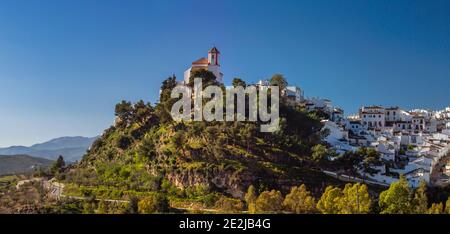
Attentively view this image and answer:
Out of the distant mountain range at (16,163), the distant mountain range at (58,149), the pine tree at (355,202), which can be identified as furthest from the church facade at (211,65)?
the distant mountain range at (58,149)

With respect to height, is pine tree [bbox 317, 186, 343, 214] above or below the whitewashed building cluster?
below

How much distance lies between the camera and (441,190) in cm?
2675

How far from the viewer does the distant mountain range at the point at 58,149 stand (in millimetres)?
123175

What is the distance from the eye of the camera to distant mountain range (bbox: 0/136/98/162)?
123175 mm

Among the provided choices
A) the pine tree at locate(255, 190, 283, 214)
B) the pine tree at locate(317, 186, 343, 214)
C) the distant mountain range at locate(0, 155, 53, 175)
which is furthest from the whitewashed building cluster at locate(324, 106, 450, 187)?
the distant mountain range at locate(0, 155, 53, 175)

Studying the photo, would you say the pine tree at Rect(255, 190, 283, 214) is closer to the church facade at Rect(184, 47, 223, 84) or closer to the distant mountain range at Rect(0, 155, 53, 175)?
the church facade at Rect(184, 47, 223, 84)

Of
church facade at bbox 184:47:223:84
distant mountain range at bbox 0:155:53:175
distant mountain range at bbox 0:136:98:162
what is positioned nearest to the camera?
church facade at bbox 184:47:223:84

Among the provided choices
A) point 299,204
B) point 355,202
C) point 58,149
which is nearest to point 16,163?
point 299,204

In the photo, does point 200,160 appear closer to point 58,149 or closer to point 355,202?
point 355,202

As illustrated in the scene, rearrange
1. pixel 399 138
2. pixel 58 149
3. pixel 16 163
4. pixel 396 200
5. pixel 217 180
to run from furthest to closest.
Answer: pixel 58 149, pixel 16 163, pixel 399 138, pixel 217 180, pixel 396 200

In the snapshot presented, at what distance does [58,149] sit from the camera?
137 metres

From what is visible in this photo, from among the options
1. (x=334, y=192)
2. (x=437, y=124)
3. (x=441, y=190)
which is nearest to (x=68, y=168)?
(x=334, y=192)

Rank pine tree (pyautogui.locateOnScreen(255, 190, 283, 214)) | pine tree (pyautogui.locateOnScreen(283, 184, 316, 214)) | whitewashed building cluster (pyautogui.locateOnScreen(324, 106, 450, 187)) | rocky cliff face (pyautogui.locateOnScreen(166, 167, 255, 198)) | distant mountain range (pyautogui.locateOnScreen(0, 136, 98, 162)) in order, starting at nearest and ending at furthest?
pine tree (pyautogui.locateOnScreen(255, 190, 283, 214))
pine tree (pyautogui.locateOnScreen(283, 184, 316, 214))
rocky cliff face (pyautogui.locateOnScreen(166, 167, 255, 198))
whitewashed building cluster (pyautogui.locateOnScreen(324, 106, 450, 187))
distant mountain range (pyautogui.locateOnScreen(0, 136, 98, 162))
